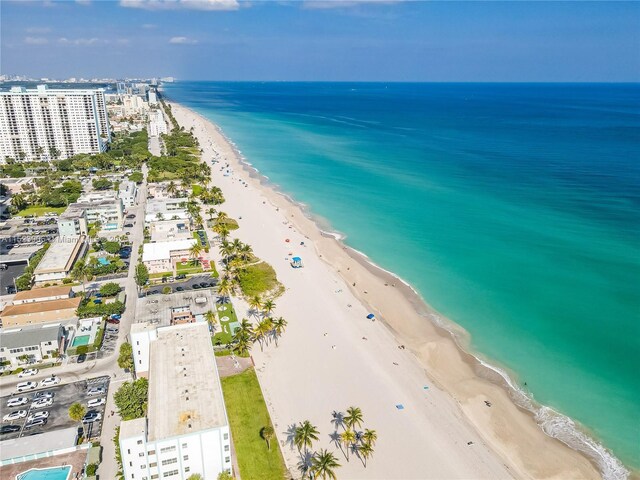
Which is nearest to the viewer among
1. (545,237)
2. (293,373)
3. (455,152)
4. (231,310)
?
(293,373)

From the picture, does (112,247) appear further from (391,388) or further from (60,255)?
(391,388)

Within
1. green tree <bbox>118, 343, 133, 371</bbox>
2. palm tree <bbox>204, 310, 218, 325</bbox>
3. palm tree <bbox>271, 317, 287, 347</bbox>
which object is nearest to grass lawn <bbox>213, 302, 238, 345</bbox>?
palm tree <bbox>204, 310, 218, 325</bbox>

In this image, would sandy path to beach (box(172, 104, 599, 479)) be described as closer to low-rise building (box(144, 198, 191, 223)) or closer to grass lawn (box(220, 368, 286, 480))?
grass lawn (box(220, 368, 286, 480))

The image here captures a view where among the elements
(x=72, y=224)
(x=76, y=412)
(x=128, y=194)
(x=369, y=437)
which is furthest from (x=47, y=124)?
(x=369, y=437)

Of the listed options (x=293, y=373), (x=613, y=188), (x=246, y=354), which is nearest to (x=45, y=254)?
(x=246, y=354)

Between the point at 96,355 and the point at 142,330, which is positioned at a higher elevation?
the point at 142,330

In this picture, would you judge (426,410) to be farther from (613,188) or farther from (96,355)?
(613,188)
